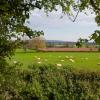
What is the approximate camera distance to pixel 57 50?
76312 mm

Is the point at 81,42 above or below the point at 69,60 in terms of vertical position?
above

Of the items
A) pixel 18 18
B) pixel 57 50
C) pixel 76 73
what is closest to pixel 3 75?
pixel 18 18

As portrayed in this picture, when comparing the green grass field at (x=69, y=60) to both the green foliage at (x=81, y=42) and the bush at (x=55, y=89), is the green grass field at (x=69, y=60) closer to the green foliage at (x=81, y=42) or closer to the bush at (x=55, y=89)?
the bush at (x=55, y=89)

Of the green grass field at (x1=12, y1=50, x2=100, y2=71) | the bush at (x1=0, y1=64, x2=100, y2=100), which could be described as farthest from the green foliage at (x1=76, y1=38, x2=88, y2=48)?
the green grass field at (x1=12, y1=50, x2=100, y2=71)

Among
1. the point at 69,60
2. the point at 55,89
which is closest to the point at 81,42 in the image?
the point at 55,89

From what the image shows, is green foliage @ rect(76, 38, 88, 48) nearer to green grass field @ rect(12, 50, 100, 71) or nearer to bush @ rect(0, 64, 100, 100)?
bush @ rect(0, 64, 100, 100)

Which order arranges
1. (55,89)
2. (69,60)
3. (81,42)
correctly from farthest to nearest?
(69,60) → (55,89) → (81,42)

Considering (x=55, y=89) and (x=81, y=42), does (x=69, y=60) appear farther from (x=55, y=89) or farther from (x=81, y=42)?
(x=81, y=42)

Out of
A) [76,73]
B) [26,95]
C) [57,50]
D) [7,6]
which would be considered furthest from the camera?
[57,50]

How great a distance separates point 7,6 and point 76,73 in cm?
1842

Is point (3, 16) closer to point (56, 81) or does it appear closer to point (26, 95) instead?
point (26, 95)

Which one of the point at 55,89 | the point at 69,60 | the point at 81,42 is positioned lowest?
the point at 69,60

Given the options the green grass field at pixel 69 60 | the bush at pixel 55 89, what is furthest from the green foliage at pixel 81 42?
the green grass field at pixel 69 60

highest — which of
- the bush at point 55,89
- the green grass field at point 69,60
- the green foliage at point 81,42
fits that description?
the green foliage at point 81,42
